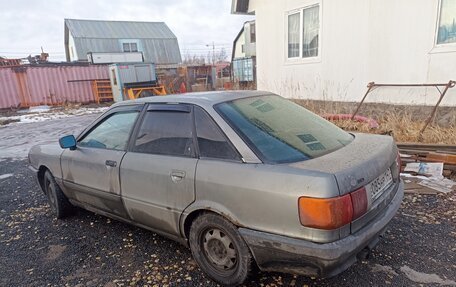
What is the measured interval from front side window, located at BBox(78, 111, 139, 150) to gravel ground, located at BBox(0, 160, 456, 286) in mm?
1019

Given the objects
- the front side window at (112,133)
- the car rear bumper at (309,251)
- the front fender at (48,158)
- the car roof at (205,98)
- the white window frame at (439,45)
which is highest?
the white window frame at (439,45)

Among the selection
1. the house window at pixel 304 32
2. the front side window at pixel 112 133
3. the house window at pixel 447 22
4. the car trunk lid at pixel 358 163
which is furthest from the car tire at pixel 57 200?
the house window at pixel 447 22

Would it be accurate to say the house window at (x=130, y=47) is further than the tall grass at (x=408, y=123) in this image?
Yes

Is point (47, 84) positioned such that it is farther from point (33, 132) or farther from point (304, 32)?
point (304, 32)

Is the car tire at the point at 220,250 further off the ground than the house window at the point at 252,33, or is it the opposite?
the house window at the point at 252,33

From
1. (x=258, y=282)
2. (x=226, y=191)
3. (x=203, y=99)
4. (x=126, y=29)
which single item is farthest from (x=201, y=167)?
(x=126, y=29)

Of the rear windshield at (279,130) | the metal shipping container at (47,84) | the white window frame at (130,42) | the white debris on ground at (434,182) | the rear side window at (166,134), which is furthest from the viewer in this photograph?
the white window frame at (130,42)

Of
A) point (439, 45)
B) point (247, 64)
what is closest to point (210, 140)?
point (439, 45)

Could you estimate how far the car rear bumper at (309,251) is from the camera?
6.40 ft

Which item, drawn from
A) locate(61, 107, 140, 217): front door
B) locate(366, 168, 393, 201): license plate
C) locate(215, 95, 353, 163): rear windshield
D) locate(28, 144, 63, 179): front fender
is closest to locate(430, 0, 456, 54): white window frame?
locate(215, 95, 353, 163): rear windshield

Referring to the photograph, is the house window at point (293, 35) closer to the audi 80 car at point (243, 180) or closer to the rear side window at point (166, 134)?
the audi 80 car at point (243, 180)

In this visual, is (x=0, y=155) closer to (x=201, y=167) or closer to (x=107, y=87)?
(x=201, y=167)

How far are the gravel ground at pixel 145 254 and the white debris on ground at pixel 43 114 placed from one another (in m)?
12.1

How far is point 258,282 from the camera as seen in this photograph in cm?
252
